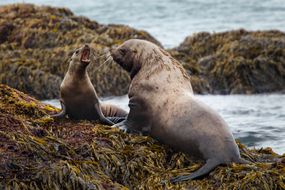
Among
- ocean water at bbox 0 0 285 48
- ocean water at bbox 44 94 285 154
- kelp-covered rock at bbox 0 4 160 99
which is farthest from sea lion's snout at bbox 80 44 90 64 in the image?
ocean water at bbox 0 0 285 48

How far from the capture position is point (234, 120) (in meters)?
12.5

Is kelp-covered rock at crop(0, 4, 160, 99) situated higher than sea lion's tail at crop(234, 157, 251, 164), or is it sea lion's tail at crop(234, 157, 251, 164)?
sea lion's tail at crop(234, 157, 251, 164)

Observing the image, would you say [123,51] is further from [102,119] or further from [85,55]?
[102,119]

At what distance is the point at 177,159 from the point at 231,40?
35.1 feet

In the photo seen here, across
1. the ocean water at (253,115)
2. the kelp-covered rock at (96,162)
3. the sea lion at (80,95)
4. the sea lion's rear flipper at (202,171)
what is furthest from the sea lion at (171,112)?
the ocean water at (253,115)

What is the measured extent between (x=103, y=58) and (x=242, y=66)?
3.14 m

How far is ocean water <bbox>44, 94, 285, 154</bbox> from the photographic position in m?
10.7

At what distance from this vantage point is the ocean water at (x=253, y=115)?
10.7 metres

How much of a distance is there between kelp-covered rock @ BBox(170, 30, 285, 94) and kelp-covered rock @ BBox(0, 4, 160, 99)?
176 cm

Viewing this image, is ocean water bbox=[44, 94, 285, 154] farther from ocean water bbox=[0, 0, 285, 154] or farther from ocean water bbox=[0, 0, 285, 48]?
ocean water bbox=[0, 0, 285, 48]

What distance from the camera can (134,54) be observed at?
775 cm

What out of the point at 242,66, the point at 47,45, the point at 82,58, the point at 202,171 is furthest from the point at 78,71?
the point at 47,45

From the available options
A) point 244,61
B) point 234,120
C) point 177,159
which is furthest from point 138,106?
point 244,61

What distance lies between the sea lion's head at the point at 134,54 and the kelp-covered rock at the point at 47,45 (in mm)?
6691
